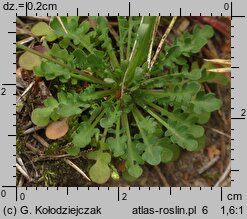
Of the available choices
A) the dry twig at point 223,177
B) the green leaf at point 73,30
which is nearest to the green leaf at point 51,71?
the green leaf at point 73,30

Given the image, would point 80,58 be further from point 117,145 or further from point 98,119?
point 117,145

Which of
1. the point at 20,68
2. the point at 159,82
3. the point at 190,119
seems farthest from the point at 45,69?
the point at 190,119

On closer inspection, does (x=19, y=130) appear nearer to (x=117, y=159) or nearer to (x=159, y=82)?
(x=117, y=159)

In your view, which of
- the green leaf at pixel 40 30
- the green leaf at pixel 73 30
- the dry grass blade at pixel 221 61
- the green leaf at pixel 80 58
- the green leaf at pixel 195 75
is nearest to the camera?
the green leaf at pixel 80 58

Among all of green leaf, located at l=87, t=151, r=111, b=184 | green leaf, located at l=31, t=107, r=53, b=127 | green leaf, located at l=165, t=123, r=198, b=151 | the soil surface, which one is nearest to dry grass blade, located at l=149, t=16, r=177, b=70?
the soil surface

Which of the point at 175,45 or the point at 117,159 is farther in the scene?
the point at 117,159

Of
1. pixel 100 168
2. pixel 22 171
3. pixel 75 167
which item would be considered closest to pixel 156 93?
pixel 100 168

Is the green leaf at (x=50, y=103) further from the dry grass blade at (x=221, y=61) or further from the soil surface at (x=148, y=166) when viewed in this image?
the dry grass blade at (x=221, y=61)
